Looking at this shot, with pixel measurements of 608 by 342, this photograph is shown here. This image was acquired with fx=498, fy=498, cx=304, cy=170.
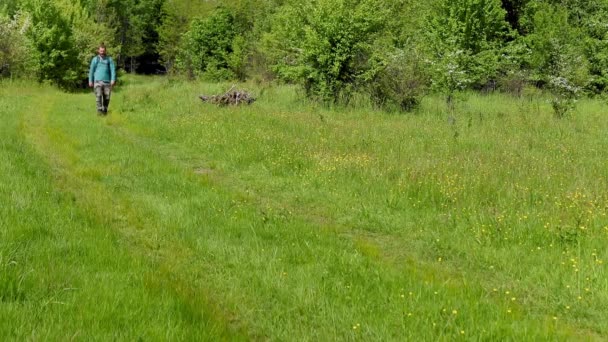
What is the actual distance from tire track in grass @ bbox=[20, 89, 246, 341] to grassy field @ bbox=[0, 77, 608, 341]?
→ 0.03 meters

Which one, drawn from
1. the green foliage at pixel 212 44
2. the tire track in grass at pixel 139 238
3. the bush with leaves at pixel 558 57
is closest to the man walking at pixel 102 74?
the tire track in grass at pixel 139 238

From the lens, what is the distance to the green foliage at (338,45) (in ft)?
67.6

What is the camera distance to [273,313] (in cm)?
435

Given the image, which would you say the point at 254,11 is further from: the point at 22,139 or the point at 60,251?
the point at 60,251

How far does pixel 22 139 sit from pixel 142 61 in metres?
70.9

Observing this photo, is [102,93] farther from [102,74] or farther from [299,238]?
[299,238]

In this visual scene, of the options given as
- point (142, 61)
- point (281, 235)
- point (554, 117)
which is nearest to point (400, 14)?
point (554, 117)

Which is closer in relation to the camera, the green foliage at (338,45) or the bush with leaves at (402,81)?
the bush with leaves at (402,81)

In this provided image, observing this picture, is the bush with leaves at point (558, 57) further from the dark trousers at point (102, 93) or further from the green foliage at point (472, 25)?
the dark trousers at point (102, 93)

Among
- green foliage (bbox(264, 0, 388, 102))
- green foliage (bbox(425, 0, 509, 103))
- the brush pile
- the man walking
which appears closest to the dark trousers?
the man walking

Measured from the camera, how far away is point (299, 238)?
20.3ft

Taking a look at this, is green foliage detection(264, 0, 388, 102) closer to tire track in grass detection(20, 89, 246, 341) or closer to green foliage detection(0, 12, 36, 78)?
tire track in grass detection(20, 89, 246, 341)

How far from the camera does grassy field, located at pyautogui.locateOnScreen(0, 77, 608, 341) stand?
399 centimetres

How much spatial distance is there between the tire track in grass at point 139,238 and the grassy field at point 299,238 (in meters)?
0.03
